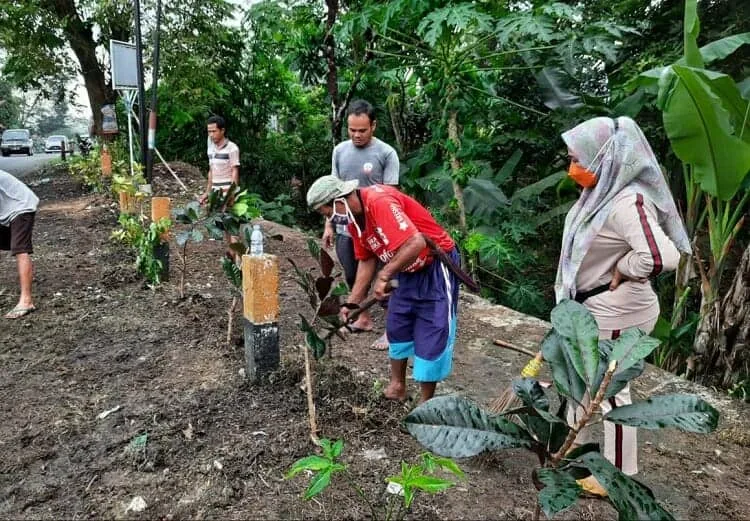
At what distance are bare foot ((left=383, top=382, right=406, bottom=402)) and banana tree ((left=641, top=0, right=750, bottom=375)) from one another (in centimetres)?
224

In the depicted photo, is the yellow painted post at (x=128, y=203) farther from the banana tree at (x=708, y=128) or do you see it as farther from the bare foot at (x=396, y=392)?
the banana tree at (x=708, y=128)

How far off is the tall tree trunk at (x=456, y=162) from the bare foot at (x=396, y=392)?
308 cm

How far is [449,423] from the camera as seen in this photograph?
5.02 ft

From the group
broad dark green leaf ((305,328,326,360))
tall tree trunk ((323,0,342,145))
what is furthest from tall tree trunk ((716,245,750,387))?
tall tree trunk ((323,0,342,145))

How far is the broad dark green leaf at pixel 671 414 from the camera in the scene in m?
1.43

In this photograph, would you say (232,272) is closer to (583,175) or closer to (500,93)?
(583,175)

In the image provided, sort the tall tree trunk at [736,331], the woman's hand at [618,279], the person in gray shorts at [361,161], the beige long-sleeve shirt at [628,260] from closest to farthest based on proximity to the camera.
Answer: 1. the beige long-sleeve shirt at [628,260]
2. the woman's hand at [618,279]
3. the tall tree trunk at [736,331]
4. the person in gray shorts at [361,161]

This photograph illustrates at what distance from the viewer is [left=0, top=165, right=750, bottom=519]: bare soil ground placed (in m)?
2.20

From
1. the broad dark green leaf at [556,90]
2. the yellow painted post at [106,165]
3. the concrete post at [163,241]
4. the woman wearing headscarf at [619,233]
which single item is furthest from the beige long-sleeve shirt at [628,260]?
the yellow painted post at [106,165]

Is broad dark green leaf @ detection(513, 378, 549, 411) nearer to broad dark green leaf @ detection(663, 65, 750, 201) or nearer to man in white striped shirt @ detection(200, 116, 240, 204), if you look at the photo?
broad dark green leaf @ detection(663, 65, 750, 201)

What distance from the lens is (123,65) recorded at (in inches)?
288

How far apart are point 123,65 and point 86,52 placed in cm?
640

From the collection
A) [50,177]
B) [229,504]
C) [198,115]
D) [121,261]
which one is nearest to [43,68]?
[50,177]

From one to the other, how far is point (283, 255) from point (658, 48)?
442cm
